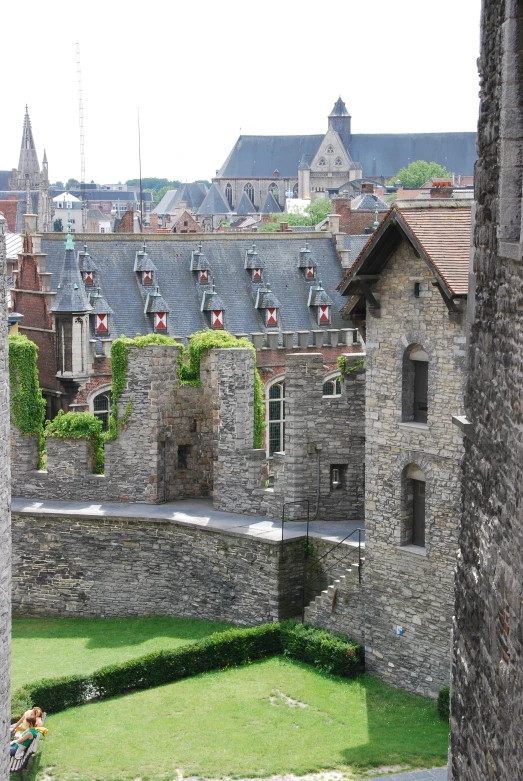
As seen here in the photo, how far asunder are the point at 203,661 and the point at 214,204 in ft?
422

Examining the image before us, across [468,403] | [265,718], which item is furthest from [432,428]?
[468,403]

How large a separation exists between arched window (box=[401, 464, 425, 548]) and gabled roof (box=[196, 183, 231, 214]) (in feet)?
417

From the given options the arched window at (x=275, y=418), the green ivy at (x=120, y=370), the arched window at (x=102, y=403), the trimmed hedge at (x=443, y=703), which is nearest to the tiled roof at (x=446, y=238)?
the trimmed hedge at (x=443, y=703)

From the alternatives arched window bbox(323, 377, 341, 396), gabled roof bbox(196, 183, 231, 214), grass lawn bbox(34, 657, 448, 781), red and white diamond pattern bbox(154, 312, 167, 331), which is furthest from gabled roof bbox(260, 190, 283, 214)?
grass lawn bbox(34, 657, 448, 781)

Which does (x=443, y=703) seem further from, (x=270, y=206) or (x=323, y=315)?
(x=270, y=206)

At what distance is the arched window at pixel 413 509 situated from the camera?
67.3 feet

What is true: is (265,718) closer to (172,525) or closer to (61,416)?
(172,525)

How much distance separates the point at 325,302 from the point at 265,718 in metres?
24.6

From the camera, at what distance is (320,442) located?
24.5 metres

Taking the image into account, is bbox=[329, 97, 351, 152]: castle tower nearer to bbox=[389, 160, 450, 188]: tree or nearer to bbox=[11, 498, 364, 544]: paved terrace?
bbox=[389, 160, 450, 188]: tree

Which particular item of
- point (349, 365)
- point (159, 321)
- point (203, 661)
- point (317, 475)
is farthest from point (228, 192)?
point (203, 661)

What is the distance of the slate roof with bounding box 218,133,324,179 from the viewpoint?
15862 cm

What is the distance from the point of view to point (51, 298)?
3788 cm

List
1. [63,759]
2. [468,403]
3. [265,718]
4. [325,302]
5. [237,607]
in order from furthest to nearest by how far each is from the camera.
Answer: [325,302] → [237,607] → [265,718] → [63,759] → [468,403]
